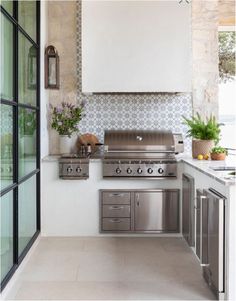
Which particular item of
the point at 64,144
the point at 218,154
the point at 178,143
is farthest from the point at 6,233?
the point at 178,143

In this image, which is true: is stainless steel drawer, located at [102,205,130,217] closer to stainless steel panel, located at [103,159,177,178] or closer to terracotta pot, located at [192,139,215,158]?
stainless steel panel, located at [103,159,177,178]

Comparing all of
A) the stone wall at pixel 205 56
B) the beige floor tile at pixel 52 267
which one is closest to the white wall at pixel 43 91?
the beige floor tile at pixel 52 267

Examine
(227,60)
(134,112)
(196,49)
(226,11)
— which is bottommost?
(134,112)

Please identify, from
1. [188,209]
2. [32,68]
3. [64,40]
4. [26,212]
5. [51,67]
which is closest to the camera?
[26,212]

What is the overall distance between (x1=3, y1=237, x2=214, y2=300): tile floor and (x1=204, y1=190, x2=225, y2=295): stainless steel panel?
0.64ft

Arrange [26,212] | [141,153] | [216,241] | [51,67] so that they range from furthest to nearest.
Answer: [51,67], [141,153], [26,212], [216,241]

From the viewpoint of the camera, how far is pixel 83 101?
16.6 ft

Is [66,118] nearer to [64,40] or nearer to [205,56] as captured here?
[64,40]

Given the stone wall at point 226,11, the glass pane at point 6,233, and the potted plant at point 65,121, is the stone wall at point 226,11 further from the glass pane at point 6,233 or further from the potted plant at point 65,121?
the glass pane at point 6,233

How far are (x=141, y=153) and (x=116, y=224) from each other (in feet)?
2.70

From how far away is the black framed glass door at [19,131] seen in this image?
3.04 metres

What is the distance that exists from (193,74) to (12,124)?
258 cm

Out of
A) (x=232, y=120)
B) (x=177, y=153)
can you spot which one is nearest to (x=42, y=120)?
(x=177, y=153)

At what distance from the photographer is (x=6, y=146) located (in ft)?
10.2
